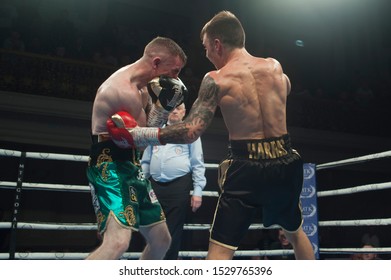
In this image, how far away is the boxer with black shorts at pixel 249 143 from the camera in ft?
6.45

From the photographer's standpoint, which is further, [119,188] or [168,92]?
[168,92]

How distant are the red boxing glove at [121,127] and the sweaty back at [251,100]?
403mm

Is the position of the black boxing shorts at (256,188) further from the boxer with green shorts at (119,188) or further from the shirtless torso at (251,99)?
the boxer with green shorts at (119,188)

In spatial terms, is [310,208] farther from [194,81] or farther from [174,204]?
[194,81]

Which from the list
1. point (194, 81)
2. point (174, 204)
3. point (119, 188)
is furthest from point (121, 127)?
point (194, 81)

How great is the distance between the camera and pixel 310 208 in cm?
342

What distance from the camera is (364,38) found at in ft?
34.2

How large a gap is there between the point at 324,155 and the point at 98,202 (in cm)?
773

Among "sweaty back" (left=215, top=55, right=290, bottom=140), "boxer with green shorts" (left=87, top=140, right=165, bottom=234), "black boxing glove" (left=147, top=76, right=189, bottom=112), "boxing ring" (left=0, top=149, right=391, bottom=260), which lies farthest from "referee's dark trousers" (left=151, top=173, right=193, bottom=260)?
"sweaty back" (left=215, top=55, right=290, bottom=140)

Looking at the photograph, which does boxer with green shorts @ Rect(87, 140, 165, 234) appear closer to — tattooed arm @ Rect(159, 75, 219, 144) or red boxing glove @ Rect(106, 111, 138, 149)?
red boxing glove @ Rect(106, 111, 138, 149)

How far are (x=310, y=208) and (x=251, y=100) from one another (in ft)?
5.42

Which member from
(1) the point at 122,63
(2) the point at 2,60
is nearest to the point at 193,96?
(1) the point at 122,63

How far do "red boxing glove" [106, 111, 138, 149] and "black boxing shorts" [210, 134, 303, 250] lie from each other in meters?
0.44

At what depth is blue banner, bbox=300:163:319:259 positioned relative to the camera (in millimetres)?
3344
